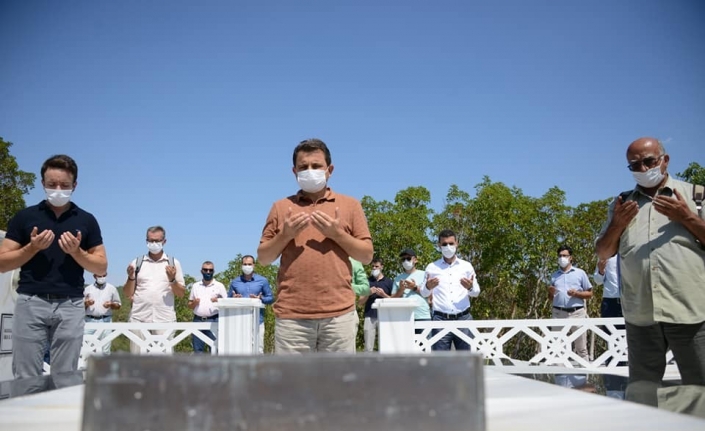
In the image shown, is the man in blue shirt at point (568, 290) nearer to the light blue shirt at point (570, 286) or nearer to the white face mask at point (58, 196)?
the light blue shirt at point (570, 286)

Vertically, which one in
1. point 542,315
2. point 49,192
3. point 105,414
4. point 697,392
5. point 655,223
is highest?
point 49,192

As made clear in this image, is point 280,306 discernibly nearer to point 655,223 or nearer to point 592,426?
point 592,426

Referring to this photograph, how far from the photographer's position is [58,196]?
161 inches

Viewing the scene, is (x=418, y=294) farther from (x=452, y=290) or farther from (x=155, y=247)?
(x=155, y=247)

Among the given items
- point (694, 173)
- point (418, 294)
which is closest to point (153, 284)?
point (418, 294)

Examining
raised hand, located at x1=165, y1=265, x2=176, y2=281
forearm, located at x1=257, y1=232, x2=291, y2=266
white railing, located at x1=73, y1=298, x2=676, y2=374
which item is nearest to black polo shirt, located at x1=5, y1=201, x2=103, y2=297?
forearm, located at x1=257, y1=232, x2=291, y2=266

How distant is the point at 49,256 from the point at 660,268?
178 inches

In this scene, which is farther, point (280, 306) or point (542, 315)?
point (542, 315)

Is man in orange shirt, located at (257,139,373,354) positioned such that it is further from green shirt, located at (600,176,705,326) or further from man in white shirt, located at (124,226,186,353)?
man in white shirt, located at (124,226,186,353)

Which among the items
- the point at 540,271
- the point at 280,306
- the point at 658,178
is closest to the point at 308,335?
the point at 280,306

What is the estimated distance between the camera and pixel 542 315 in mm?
21844

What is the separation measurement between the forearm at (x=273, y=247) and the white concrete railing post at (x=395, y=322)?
1496 mm

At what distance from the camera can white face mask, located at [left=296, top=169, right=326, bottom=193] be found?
3527 mm

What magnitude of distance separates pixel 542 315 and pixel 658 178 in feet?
65.6
